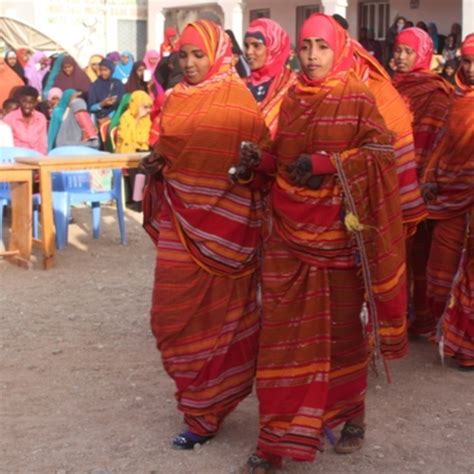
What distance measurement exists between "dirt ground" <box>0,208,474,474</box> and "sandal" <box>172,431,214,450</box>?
1.6 inches

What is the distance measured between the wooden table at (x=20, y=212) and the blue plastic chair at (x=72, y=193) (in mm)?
615

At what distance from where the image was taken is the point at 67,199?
30.8 feet

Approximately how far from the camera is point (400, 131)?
15.6 ft

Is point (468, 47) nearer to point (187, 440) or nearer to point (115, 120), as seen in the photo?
point (187, 440)

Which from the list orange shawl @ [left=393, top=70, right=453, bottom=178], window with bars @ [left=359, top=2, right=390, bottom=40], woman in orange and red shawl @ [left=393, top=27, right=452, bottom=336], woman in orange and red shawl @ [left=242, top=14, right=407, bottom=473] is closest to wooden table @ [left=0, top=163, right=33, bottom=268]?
woman in orange and red shawl @ [left=393, top=27, right=452, bottom=336]

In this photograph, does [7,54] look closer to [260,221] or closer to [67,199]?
[67,199]

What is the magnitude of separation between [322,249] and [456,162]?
6.53ft

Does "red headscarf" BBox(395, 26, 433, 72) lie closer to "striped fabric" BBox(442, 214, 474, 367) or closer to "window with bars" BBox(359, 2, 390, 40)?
"striped fabric" BBox(442, 214, 474, 367)

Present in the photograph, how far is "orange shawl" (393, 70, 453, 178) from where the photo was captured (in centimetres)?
604

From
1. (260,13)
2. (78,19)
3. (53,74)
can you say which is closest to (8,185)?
(53,74)

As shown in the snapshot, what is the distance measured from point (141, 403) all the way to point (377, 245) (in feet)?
5.30

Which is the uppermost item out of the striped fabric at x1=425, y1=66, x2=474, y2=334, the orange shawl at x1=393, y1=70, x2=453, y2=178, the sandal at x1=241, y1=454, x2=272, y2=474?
the orange shawl at x1=393, y1=70, x2=453, y2=178

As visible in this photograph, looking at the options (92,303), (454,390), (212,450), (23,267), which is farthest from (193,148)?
(23,267)

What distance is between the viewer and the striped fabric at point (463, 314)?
5.64 m
